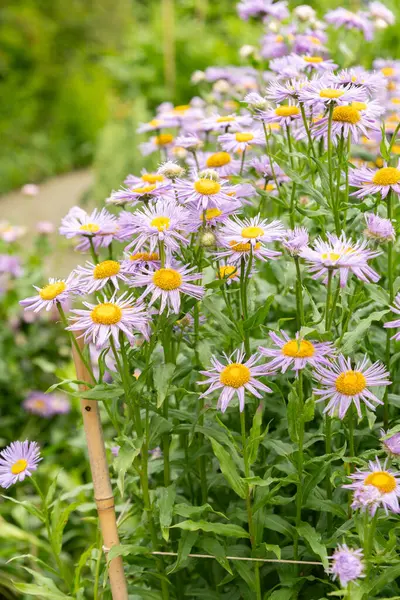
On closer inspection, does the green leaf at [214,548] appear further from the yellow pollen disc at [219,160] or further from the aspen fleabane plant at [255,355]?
the yellow pollen disc at [219,160]

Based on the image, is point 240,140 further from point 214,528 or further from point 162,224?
point 214,528

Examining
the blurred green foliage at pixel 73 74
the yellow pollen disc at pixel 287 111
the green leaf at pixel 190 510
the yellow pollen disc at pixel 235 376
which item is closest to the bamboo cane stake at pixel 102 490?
the green leaf at pixel 190 510

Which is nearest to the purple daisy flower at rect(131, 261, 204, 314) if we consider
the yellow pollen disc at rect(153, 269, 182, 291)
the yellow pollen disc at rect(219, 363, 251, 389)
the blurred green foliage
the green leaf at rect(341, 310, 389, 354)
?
the yellow pollen disc at rect(153, 269, 182, 291)

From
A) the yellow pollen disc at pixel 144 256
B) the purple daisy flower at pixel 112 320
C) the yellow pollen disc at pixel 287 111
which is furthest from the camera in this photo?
the yellow pollen disc at pixel 287 111

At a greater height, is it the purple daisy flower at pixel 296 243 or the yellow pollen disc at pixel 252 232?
the yellow pollen disc at pixel 252 232

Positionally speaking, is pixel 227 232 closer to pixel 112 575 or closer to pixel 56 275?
pixel 112 575

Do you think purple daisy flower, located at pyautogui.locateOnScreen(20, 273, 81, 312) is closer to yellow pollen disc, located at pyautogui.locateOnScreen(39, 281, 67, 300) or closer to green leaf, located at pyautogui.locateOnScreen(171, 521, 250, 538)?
yellow pollen disc, located at pyautogui.locateOnScreen(39, 281, 67, 300)
